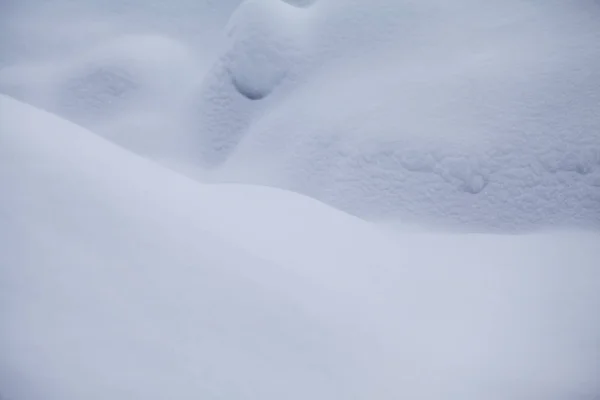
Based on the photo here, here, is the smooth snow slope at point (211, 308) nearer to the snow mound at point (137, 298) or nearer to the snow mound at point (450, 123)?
the snow mound at point (137, 298)

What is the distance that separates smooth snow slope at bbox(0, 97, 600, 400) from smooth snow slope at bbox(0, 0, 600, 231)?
2.15m

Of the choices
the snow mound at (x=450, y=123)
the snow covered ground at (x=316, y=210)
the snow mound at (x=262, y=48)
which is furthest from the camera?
the snow mound at (x=262, y=48)

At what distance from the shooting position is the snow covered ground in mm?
1575

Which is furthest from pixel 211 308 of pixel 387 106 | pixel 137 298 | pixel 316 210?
pixel 387 106

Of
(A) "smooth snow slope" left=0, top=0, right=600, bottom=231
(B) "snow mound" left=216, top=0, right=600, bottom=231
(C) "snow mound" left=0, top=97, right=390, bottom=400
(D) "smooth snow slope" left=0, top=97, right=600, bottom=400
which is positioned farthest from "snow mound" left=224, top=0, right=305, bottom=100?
(C) "snow mound" left=0, top=97, right=390, bottom=400

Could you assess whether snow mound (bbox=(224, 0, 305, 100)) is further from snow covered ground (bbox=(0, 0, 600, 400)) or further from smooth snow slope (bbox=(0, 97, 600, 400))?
smooth snow slope (bbox=(0, 97, 600, 400))

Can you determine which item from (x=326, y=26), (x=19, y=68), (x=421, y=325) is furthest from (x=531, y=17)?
(x=19, y=68)

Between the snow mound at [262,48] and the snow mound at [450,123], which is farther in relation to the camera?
the snow mound at [262,48]

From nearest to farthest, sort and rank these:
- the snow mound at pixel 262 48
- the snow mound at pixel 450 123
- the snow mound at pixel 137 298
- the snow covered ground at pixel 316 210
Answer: the snow mound at pixel 137 298
the snow covered ground at pixel 316 210
the snow mound at pixel 450 123
the snow mound at pixel 262 48

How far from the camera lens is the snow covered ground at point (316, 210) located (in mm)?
1575

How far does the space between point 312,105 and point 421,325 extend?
4.31 meters

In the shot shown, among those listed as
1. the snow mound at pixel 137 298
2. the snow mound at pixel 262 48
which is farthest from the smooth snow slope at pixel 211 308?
the snow mound at pixel 262 48

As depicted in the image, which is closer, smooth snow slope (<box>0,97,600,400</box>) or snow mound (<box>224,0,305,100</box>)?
smooth snow slope (<box>0,97,600,400</box>)

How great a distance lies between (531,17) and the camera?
19.7 feet
